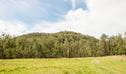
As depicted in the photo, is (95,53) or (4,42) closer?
(4,42)

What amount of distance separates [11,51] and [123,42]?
6893cm

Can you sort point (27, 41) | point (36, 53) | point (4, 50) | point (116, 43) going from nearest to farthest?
point (4, 50) < point (116, 43) < point (36, 53) < point (27, 41)

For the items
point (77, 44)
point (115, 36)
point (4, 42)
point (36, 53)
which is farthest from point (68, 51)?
point (4, 42)

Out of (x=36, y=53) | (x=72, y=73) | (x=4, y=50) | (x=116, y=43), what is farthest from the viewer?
(x=36, y=53)

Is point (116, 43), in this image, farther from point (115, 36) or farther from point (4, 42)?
point (4, 42)

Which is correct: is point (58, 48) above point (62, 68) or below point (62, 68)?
above

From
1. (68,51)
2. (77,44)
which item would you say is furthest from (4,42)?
(77,44)

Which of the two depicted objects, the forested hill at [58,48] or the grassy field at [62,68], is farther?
the forested hill at [58,48]

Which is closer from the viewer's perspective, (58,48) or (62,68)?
(62,68)

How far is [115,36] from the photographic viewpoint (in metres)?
132

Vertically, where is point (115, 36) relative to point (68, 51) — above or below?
above

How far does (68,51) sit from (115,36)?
35760 mm

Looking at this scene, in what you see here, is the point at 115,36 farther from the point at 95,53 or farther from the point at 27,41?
the point at 27,41

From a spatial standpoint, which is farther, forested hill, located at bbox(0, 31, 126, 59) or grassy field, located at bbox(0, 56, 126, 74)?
forested hill, located at bbox(0, 31, 126, 59)
